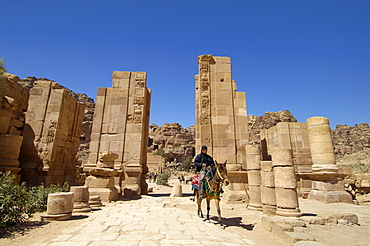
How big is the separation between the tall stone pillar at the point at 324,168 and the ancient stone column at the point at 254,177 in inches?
165

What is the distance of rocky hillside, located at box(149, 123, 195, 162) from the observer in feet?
214

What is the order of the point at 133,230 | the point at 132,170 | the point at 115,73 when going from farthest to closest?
1. the point at 115,73
2. the point at 132,170
3. the point at 133,230

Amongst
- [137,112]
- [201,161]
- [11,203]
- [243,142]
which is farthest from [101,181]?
[243,142]

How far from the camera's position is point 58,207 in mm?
6008

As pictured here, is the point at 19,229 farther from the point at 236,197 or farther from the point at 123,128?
the point at 236,197

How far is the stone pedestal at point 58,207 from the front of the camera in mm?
5922

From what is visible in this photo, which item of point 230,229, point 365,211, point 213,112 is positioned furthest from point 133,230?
point 365,211

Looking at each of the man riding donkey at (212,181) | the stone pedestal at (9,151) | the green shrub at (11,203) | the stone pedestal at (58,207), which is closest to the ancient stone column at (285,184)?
the man riding donkey at (212,181)

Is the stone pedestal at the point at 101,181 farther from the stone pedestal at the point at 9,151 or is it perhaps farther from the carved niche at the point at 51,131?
the carved niche at the point at 51,131

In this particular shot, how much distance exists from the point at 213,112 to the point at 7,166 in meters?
9.66

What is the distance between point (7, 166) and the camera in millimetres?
8742

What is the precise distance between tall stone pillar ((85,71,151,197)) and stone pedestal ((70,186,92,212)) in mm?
3701

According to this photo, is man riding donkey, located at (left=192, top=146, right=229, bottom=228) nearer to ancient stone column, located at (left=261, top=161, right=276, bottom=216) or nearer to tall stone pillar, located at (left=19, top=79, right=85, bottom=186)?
ancient stone column, located at (left=261, top=161, right=276, bottom=216)

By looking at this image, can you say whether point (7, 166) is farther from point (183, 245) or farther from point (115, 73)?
point (183, 245)
